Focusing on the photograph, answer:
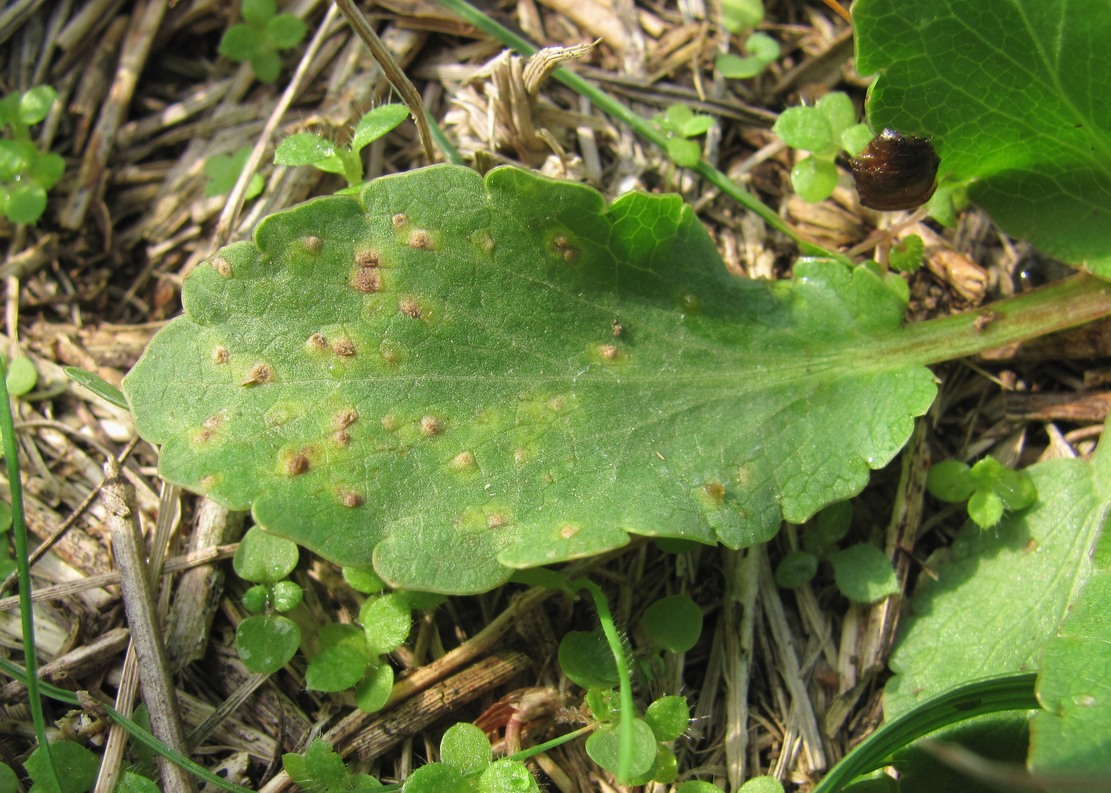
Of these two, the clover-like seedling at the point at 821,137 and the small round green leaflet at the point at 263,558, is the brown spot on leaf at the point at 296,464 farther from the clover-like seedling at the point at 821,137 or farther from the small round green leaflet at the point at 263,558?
the clover-like seedling at the point at 821,137

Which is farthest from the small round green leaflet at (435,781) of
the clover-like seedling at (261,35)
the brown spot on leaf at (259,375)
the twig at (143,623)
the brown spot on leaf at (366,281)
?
the clover-like seedling at (261,35)

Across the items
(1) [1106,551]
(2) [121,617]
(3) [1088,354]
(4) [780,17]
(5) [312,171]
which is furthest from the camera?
(4) [780,17]

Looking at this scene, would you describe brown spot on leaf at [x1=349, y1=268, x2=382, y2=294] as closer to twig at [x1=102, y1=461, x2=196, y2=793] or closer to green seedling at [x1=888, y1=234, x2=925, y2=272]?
twig at [x1=102, y1=461, x2=196, y2=793]

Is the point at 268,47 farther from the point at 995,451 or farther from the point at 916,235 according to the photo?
the point at 995,451

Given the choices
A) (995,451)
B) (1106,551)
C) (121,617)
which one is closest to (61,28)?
(121,617)

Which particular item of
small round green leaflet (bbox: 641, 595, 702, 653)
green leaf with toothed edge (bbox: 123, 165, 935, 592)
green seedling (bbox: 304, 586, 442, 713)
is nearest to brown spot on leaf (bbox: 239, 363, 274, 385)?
green leaf with toothed edge (bbox: 123, 165, 935, 592)

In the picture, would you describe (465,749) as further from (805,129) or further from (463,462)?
(805,129)
